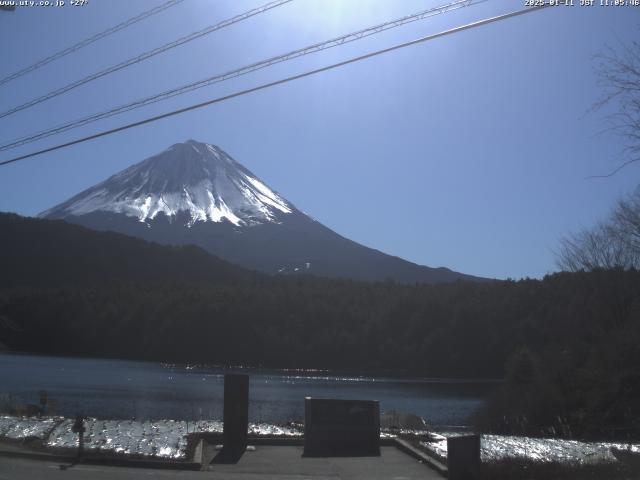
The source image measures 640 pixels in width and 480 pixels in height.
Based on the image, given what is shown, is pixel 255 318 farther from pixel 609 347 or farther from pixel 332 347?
pixel 609 347

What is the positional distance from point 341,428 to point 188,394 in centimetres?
2902

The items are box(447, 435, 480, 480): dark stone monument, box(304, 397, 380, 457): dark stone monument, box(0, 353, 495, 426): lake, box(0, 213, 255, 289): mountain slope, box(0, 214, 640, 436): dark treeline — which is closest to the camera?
box(447, 435, 480, 480): dark stone monument

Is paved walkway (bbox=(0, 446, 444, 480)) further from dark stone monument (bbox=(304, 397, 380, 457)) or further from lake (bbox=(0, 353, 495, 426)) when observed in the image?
lake (bbox=(0, 353, 495, 426))

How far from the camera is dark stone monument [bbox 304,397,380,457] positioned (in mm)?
16594

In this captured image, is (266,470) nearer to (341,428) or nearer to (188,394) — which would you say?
(341,428)

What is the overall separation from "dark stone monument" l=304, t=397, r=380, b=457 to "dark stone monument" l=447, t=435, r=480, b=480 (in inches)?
142

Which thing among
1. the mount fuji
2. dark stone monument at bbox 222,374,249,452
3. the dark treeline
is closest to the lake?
the dark treeline

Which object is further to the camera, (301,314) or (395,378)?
(301,314)

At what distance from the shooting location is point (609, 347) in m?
31.2

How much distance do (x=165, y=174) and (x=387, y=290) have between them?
10988 centimetres

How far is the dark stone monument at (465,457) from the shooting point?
42.3 ft

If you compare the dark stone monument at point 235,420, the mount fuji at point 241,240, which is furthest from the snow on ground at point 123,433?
the mount fuji at point 241,240

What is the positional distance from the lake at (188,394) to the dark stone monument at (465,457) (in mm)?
14451

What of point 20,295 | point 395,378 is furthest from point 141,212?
point 395,378
